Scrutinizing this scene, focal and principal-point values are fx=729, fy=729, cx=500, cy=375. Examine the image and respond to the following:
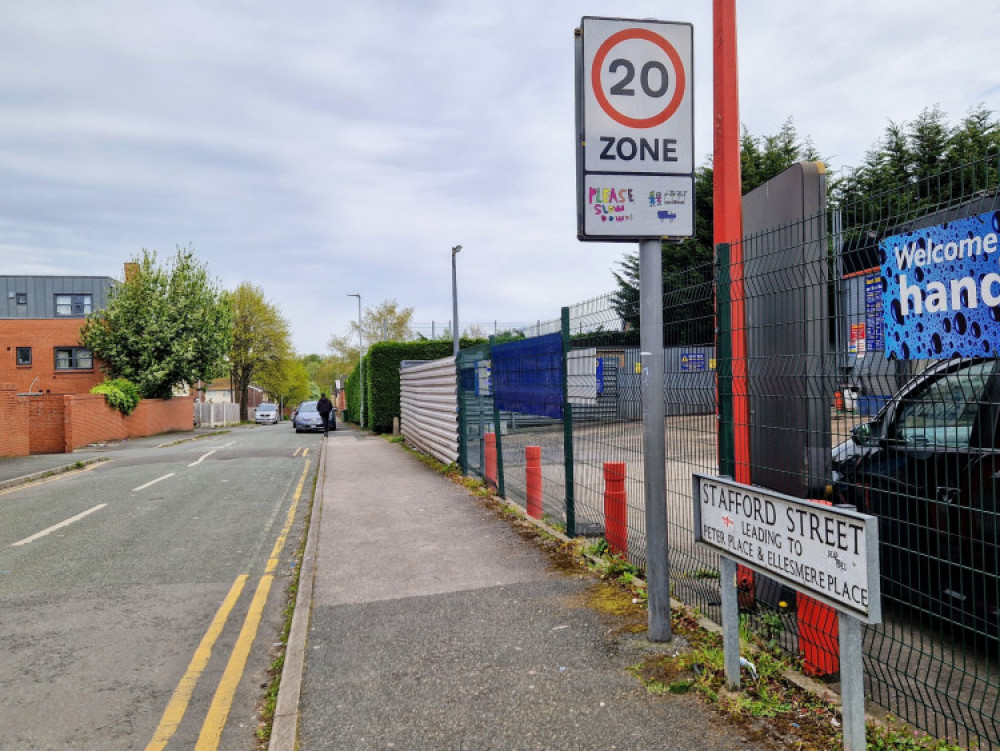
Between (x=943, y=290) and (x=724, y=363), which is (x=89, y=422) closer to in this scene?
(x=724, y=363)

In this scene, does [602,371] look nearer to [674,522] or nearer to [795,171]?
[674,522]

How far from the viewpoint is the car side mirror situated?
335 centimetres

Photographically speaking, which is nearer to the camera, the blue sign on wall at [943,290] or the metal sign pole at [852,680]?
the blue sign on wall at [943,290]

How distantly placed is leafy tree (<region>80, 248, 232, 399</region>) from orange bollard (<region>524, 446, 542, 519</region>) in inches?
1237

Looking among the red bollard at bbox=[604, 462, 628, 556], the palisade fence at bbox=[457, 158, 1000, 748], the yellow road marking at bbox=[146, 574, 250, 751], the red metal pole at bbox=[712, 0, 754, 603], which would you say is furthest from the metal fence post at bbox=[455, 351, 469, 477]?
the red metal pole at bbox=[712, 0, 754, 603]

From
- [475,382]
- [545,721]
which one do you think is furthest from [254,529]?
[545,721]

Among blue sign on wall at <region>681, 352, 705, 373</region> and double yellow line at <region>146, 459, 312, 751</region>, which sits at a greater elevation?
blue sign on wall at <region>681, 352, 705, 373</region>

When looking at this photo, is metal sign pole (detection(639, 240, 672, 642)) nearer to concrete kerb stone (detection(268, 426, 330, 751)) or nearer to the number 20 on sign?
the number 20 on sign

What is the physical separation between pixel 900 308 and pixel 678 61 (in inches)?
84.8

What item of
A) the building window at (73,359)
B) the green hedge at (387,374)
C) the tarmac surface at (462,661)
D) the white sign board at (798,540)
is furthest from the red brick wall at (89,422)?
the white sign board at (798,540)

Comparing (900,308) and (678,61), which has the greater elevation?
(678,61)

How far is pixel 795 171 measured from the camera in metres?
4.55

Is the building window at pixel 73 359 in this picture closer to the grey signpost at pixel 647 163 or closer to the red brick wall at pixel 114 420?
the red brick wall at pixel 114 420

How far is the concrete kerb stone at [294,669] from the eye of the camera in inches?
137
